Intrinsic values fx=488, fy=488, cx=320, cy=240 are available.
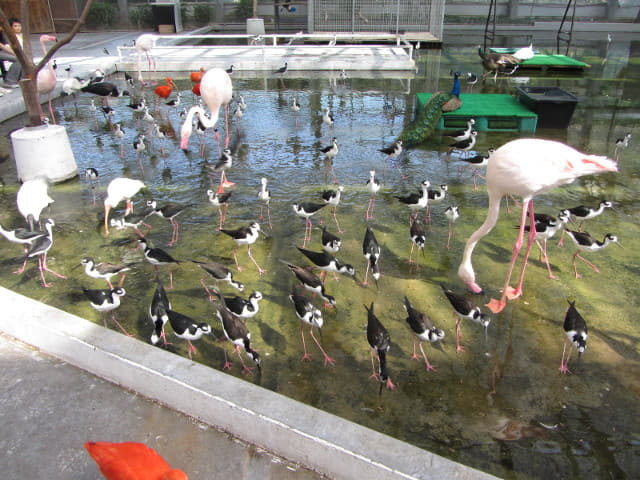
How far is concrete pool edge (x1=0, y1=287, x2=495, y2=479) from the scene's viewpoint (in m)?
3.05

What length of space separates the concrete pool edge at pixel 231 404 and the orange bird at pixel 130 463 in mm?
670

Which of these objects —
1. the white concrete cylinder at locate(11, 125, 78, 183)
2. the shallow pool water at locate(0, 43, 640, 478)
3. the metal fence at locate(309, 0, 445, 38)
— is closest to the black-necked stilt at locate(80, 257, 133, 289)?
the shallow pool water at locate(0, 43, 640, 478)

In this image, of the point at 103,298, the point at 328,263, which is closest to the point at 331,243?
the point at 328,263

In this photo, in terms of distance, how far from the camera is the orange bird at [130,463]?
2771 mm

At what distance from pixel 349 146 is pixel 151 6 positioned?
24.2 m

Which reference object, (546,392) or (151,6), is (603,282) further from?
(151,6)

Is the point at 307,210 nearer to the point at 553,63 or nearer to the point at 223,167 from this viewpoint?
the point at 223,167

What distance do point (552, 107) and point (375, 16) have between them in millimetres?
20193

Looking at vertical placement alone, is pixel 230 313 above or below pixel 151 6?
below

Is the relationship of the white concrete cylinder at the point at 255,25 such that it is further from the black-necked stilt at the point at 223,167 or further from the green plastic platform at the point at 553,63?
the black-necked stilt at the point at 223,167

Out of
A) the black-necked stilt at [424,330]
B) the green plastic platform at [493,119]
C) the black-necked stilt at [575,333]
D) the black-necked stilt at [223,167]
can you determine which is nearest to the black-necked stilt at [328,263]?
the black-necked stilt at [424,330]

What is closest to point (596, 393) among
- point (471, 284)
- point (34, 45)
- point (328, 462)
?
point (471, 284)

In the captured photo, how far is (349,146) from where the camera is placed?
10469 mm

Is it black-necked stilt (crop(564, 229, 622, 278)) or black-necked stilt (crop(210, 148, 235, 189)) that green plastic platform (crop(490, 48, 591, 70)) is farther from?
black-necked stilt (crop(210, 148, 235, 189))
